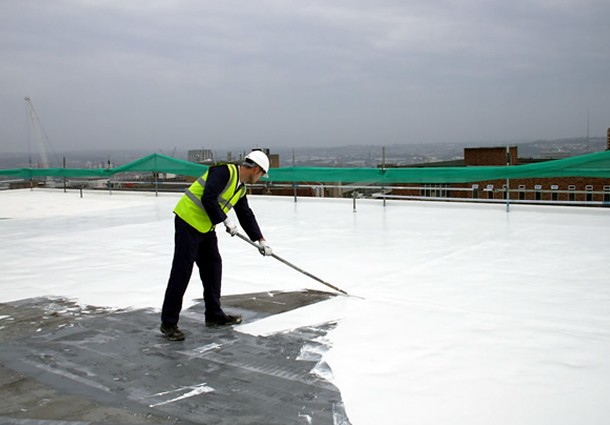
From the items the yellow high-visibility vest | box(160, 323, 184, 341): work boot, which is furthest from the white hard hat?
box(160, 323, 184, 341): work boot

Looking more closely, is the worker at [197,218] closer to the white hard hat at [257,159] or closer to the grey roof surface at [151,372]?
the white hard hat at [257,159]

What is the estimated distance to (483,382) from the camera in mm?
3709

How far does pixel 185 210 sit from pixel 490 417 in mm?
2662

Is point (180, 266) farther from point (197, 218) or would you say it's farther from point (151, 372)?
point (151, 372)

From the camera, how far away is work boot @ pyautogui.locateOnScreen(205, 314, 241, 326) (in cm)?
498

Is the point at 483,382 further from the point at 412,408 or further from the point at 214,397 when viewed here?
the point at 214,397

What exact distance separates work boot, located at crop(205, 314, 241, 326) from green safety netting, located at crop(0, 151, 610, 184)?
8322 mm

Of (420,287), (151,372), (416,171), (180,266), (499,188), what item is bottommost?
(151,372)

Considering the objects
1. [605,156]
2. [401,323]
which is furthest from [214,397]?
[605,156]

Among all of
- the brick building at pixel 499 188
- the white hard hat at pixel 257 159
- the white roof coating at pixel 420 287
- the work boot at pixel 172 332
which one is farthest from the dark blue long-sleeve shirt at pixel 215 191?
the brick building at pixel 499 188

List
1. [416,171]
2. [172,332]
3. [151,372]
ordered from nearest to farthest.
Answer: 1. [151,372]
2. [172,332]
3. [416,171]

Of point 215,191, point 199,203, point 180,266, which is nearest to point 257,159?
point 215,191

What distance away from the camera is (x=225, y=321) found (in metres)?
5.01

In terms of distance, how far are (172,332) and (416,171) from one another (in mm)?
9169
